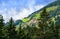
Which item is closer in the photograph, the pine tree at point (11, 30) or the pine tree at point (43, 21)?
the pine tree at point (43, 21)

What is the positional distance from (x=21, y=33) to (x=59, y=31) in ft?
37.3

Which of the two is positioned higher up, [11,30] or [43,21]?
[43,21]

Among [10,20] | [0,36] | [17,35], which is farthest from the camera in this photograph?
[17,35]

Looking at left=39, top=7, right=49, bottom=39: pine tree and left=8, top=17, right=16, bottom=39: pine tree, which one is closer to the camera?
left=39, top=7, right=49, bottom=39: pine tree

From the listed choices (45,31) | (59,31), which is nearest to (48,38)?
(45,31)

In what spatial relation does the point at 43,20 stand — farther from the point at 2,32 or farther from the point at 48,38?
the point at 2,32

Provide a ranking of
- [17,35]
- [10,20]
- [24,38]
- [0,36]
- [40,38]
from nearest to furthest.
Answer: [40,38]
[0,36]
[10,20]
[17,35]
[24,38]

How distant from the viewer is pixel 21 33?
5916 cm

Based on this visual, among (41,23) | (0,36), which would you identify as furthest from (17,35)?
(41,23)

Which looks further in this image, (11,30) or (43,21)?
(11,30)

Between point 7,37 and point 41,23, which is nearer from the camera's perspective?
point 41,23

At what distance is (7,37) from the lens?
2026 inches

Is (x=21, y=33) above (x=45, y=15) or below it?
below

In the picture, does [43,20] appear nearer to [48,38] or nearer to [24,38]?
[48,38]
